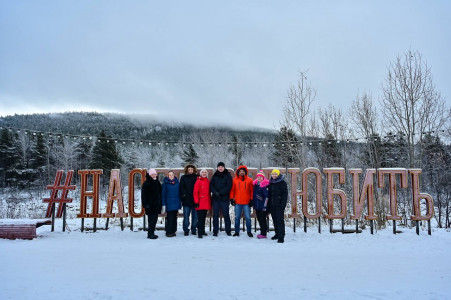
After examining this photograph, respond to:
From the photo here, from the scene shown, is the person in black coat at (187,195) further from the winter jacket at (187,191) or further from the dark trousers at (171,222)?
the dark trousers at (171,222)

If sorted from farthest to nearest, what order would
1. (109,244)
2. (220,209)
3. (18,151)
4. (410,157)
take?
(18,151) < (410,157) < (220,209) < (109,244)

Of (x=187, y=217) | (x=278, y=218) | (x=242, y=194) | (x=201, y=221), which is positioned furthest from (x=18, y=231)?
(x=278, y=218)

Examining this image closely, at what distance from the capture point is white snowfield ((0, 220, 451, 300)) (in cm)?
420

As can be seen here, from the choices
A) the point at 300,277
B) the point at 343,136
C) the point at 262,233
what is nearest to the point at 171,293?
the point at 300,277

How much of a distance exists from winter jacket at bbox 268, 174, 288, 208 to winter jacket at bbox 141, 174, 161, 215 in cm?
322

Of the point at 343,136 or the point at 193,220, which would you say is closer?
the point at 193,220

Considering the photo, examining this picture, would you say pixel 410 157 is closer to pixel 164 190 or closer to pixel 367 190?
pixel 367 190

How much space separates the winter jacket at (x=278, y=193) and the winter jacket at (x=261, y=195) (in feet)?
0.60

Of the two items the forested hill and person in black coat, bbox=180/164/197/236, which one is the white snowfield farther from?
the forested hill

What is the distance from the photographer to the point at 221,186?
851 cm

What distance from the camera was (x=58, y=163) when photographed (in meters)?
35.8

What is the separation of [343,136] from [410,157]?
13.1 ft

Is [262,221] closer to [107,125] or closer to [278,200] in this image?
[278,200]

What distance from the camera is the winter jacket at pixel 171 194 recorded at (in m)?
8.54
